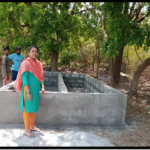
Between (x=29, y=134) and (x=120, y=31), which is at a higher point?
(x=120, y=31)

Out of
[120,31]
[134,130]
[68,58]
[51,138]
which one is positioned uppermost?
[120,31]

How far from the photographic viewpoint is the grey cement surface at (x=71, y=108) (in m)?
3.61

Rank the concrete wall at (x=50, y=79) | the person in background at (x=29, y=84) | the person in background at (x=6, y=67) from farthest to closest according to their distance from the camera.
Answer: the concrete wall at (x=50, y=79)
the person in background at (x=6, y=67)
the person in background at (x=29, y=84)

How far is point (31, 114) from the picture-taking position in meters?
3.19

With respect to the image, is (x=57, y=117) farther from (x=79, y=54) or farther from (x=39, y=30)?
(x=79, y=54)

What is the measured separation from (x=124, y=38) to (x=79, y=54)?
6898mm

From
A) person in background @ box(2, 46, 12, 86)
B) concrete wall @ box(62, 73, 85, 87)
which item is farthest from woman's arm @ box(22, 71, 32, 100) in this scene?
concrete wall @ box(62, 73, 85, 87)

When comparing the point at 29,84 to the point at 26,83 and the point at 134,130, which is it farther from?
the point at 134,130

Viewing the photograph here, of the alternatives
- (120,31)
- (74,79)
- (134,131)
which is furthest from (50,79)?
(134,131)

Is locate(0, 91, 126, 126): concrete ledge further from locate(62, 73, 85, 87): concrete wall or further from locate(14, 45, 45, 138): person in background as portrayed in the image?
locate(62, 73, 85, 87): concrete wall

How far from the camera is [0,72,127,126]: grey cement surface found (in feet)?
11.8

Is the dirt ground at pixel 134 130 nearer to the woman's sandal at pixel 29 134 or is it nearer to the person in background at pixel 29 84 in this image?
the woman's sandal at pixel 29 134

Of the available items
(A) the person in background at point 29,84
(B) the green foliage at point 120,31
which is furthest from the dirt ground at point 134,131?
(B) the green foliage at point 120,31

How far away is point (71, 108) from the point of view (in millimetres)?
3688
